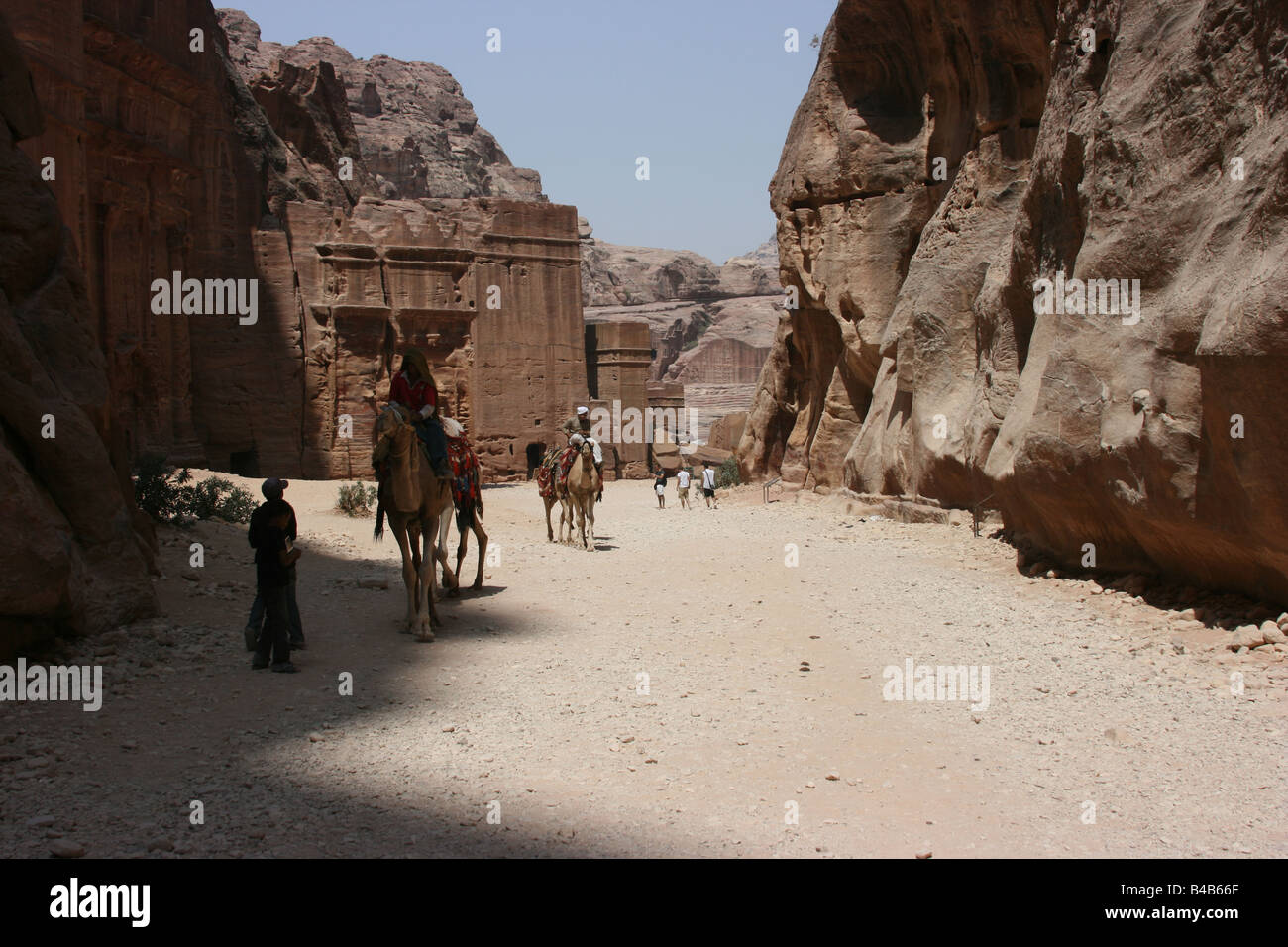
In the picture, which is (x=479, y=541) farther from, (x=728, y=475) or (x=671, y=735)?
(x=728, y=475)

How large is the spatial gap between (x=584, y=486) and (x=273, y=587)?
857cm

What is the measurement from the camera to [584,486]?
52.2 ft

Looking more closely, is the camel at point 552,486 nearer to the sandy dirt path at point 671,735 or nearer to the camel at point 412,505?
the sandy dirt path at point 671,735

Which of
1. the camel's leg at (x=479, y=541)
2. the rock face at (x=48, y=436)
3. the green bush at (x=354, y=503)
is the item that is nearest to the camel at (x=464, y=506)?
the camel's leg at (x=479, y=541)

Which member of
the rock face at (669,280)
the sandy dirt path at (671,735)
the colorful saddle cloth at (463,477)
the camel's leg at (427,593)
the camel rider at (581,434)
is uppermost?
the rock face at (669,280)

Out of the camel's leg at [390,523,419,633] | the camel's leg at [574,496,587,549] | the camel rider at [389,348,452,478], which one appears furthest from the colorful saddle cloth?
the camel's leg at [574,496,587,549]

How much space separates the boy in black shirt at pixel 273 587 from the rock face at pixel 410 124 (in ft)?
210

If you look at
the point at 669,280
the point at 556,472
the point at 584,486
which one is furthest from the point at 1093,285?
the point at 669,280

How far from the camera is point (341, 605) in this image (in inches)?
412

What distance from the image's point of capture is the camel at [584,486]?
1592 cm

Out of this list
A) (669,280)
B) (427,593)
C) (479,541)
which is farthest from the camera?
(669,280)

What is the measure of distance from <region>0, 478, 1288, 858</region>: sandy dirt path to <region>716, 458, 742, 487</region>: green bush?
2237 centimetres

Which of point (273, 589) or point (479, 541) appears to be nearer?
point (273, 589)

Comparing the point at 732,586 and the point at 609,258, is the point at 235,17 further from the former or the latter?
the point at 732,586
